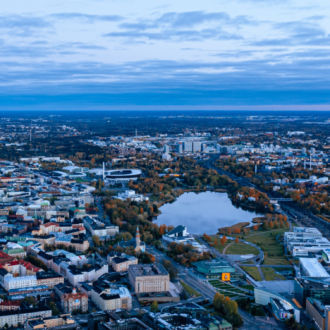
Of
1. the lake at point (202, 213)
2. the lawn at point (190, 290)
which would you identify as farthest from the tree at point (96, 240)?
the lawn at point (190, 290)

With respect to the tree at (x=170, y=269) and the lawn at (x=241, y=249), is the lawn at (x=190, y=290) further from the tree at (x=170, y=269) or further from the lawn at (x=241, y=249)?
the lawn at (x=241, y=249)

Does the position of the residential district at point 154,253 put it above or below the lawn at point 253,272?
above

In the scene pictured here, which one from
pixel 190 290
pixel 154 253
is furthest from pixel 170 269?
pixel 154 253

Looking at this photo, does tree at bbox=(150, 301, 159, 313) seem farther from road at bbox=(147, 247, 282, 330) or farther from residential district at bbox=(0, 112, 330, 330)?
road at bbox=(147, 247, 282, 330)

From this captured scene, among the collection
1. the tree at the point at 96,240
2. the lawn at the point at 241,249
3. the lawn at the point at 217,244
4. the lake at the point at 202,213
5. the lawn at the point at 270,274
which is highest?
the tree at the point at 96,240

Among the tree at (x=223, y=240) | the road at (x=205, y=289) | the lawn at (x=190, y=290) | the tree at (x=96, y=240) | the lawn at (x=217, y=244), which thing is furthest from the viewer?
the tree at (x=223, y=240)

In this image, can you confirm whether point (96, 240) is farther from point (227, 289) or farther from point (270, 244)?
point (270, 244)
